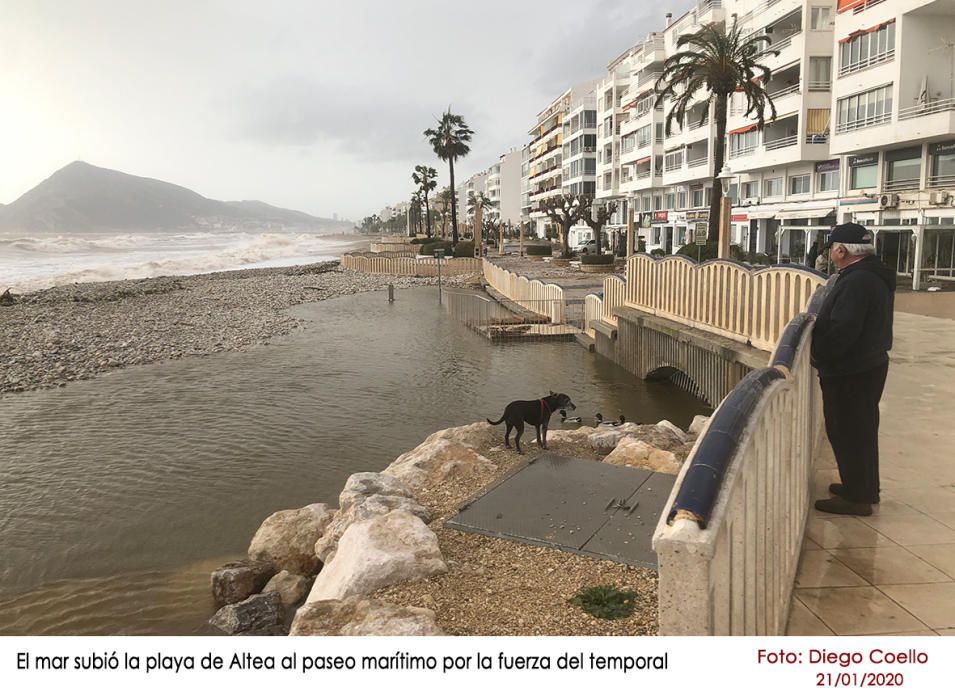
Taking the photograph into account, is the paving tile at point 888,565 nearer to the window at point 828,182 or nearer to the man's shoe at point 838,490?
the man's shoe at point 838,490

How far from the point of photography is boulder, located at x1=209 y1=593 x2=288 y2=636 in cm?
528

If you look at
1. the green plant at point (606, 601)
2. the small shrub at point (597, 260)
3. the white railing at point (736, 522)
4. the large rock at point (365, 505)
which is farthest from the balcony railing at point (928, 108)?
the white railing at point (736, 522)

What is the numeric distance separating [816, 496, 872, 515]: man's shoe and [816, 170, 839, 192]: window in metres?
33.0

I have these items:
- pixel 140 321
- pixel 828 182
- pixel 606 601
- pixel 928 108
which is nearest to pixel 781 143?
pixel 828 182

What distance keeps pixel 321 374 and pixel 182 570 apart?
1011cm

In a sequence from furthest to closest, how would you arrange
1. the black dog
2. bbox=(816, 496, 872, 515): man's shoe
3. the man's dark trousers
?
the black dog < bbox=(816, 496, 872, 515): man's shoe < the man's dark trousers

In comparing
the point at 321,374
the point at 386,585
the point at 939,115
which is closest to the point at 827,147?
the point at 939,115

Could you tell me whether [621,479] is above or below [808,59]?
below

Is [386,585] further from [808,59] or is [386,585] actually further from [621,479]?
[808,59]

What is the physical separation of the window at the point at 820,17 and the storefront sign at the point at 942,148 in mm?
11244

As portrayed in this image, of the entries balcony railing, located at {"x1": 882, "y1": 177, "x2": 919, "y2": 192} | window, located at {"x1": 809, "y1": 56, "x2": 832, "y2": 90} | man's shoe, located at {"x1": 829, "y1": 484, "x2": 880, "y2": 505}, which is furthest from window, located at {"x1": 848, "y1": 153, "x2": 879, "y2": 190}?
man's shoe, located at {"x1": 829, "y1": 484, "x2": 880, "y2": 505}

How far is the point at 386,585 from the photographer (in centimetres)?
456

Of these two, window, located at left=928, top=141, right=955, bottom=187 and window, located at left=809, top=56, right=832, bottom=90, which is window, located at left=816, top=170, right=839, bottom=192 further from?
window, located at left=928, top=141, right=955, bottom=187

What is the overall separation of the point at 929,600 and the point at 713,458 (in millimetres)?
2423
